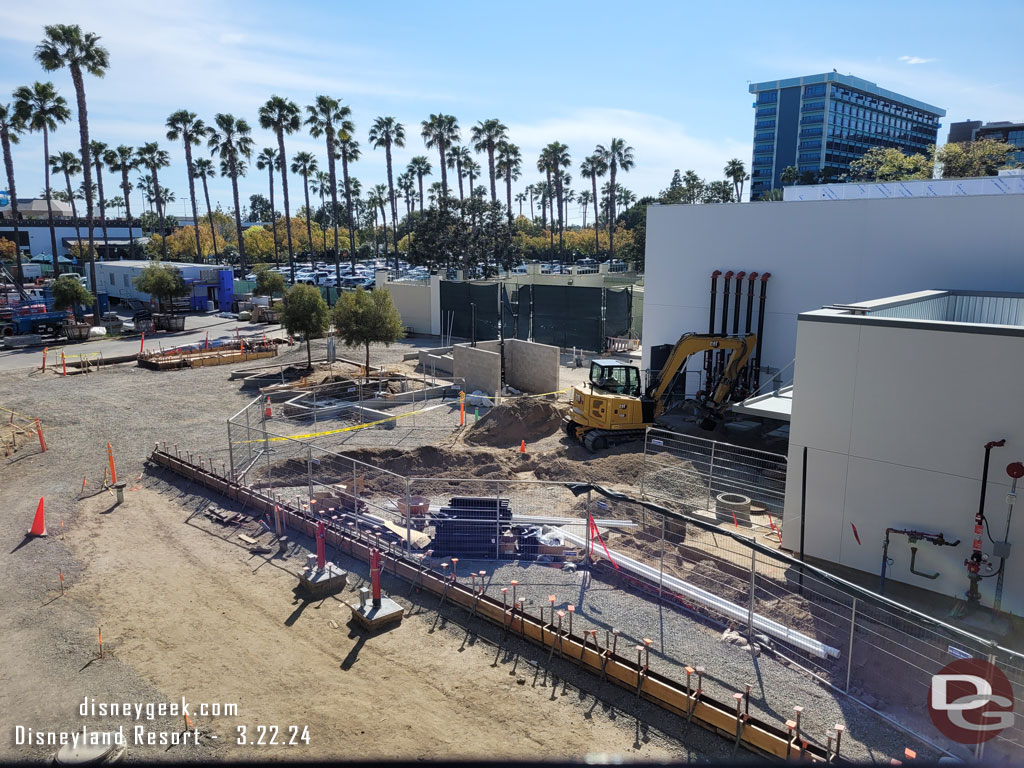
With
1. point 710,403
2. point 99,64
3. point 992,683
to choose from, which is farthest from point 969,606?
point 99,64

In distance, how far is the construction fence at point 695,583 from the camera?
28.0 ft

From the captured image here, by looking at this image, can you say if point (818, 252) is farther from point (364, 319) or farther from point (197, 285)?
point (197, 285)

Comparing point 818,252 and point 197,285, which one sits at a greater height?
point 818,252

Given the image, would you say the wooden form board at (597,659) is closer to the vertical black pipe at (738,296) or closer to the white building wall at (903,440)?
the white building wall at (903,440)

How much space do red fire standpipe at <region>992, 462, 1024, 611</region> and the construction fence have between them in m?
1.49

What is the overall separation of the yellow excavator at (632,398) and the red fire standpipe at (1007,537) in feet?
32.5

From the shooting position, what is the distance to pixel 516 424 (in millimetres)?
21578

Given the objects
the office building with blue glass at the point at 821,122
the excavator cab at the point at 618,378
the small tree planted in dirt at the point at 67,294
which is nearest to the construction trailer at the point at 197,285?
the small tree planted in dirt at the point at 67,294

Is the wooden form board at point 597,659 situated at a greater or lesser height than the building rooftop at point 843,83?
lesser

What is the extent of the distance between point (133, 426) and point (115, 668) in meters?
15.2

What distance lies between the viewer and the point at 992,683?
7461mm

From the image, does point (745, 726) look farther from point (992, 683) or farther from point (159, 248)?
point (159, 248)

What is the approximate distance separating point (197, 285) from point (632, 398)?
45027 millimetres

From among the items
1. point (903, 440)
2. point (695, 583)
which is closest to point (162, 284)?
point (695, 583)
